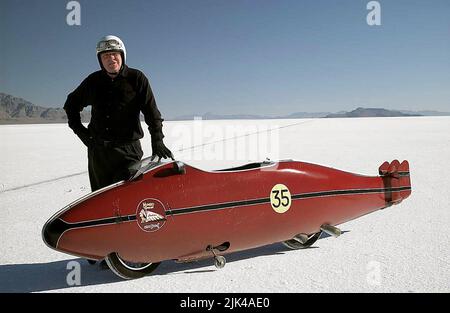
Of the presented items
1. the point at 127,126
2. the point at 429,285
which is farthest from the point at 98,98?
the point at 429,285

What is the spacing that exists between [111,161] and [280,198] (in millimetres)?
1750

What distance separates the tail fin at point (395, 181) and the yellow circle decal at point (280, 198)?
144cm

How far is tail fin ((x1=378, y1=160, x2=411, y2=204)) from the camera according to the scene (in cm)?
473

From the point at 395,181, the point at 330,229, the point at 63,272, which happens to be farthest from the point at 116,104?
the point at 395,181

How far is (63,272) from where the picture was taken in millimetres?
3863

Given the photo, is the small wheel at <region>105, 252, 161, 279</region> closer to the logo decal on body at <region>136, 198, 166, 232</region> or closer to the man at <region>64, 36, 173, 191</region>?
the logo decal on body at <region>136, 198, 166, 232</region>

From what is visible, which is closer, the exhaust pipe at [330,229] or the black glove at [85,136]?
the black glove at [85,136]

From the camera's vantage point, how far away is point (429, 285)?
331 centimetres

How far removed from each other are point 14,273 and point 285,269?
8.55ft

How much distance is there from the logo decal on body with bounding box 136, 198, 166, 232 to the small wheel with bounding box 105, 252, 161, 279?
0.36 meters

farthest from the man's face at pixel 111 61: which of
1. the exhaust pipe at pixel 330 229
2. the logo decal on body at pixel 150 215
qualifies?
the exhaust pipe at pixel 330 229

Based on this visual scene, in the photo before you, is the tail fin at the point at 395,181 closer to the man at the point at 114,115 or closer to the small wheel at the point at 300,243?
the small wheel at the point at 300,243

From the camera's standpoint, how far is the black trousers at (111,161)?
400 cm

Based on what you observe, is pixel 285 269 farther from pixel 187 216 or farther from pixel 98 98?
pixel 98 98
